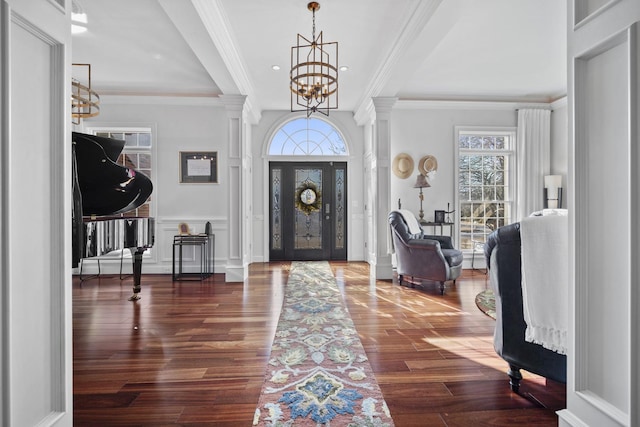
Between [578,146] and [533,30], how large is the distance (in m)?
3.29

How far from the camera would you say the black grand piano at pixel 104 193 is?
2.84m

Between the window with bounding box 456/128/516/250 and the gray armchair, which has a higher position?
the window with bounding box 456/128/516/250

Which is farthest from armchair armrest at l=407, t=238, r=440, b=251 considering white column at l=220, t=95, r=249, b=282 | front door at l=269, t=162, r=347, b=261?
front door at l=269, t=162, r=347, b=261

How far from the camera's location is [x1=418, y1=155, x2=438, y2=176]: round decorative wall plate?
5.96 meters

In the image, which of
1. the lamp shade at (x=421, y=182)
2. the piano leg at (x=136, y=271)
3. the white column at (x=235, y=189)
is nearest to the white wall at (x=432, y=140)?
the lamp shade at (x=421, y=182)

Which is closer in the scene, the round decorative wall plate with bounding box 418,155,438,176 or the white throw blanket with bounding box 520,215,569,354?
the white throw blanket with bounding box 520,215,569,354

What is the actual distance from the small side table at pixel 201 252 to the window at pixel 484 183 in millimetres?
4122

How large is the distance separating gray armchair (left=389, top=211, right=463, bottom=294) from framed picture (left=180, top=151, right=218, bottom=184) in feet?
9.27

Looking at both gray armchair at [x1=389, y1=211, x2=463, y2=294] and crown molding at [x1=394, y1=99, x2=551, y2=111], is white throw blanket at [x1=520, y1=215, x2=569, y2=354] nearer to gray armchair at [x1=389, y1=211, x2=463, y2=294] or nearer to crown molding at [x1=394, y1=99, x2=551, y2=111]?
gray armchair at [x1=389, y1=211, x2=463, y2=294]

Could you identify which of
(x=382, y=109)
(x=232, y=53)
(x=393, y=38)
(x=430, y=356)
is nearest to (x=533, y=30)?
(x=393, y=38)

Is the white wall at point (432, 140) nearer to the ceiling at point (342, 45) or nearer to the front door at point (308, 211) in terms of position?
the ceiling at point (342, 45)

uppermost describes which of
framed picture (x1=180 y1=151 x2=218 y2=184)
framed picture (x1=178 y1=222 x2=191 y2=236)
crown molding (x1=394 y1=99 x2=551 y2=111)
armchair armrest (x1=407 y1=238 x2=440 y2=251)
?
crown molding (x1=394 y1=99 x2=551 y2=111)

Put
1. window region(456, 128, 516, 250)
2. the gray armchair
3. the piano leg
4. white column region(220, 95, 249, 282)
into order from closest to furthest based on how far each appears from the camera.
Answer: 1. the piano leg
2. the gray armchair
3. white column region(220, 95, 249, 282)
4. window region(456, 128, 516, 250)

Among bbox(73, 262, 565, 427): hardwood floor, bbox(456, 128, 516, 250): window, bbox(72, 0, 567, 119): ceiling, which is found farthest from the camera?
bbox(456, 128, 516, 250): window
